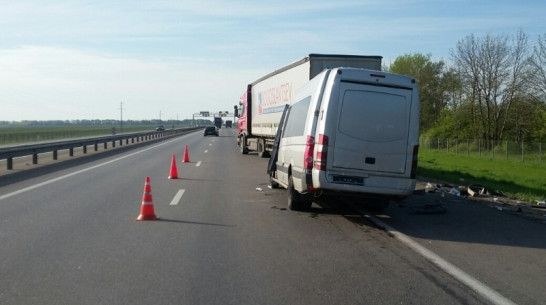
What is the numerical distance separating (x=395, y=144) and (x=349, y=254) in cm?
301

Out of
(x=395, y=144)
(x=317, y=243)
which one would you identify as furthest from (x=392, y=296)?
(x=395, y=144)

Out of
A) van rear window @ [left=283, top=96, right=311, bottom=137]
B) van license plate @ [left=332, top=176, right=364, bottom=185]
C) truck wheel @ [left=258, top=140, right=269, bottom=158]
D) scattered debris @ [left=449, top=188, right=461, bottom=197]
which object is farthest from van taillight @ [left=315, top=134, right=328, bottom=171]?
truck wheel @ [left=258, top=140, right=269, bottom=158]

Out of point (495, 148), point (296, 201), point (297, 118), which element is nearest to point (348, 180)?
point (296, 201)

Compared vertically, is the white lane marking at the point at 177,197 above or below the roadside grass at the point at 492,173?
above

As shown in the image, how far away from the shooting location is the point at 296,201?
11867mm

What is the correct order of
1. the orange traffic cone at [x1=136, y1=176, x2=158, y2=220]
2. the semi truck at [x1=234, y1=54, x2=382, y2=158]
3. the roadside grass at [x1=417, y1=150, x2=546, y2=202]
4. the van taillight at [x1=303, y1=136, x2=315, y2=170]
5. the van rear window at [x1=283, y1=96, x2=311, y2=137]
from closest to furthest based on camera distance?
1. the van taillight at [x1=303, y1=136, x2=315, y2=170]
2. the orange traffic cone at [x1=136, y1=176, x2=158, y2=220]
3. the van rear window at [x1=283, y1=96, x2=311, y2=137]
4. the semi truck at [x1=234, y1=54, x2=382, y2=158]
5. the roadside grass at [x1=417, y1=150, x2=546, y2=202]

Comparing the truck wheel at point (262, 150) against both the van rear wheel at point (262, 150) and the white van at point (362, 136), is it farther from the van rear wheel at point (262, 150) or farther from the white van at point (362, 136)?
the white van at point (362, 136)

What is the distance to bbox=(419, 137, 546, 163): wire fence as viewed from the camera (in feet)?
125

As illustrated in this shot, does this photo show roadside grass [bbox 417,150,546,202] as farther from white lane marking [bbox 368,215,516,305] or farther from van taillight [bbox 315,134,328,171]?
white lane marking [bbox 368,215,516,305]

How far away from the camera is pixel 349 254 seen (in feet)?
26.4

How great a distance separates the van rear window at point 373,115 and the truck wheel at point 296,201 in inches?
81.0

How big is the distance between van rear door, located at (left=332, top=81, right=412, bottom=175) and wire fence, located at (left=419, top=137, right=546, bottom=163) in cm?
2854

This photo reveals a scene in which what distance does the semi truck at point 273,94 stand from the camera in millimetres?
18859

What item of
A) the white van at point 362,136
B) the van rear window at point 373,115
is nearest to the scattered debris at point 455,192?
the white van at point 362,136
